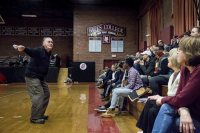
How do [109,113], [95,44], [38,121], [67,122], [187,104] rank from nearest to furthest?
[187,104], [38,121], [67,122], [109,113], [95,44]

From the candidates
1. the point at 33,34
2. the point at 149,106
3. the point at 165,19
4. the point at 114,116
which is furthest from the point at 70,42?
the point at 149,106

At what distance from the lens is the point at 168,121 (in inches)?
95.3

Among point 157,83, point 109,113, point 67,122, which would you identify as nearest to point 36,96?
point 67,122

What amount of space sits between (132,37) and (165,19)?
7.93 meters

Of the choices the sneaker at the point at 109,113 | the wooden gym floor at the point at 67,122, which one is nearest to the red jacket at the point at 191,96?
the wooden gym floor at the point at 67,122

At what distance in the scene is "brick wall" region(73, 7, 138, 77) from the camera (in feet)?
70.9

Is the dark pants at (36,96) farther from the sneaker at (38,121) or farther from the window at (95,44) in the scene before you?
the window at (95,44)

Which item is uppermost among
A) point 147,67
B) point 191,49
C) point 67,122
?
point 191,49

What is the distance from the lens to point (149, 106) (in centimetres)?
333

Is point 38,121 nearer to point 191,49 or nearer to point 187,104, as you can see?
point 187,104

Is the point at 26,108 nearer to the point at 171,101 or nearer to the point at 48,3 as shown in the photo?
the point at 171,101

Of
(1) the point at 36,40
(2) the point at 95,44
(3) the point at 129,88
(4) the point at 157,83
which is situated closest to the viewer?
(4) the point at 157,83

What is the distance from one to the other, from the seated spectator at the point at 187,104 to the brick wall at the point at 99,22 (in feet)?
62.6

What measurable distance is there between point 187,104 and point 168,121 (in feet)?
0.58
